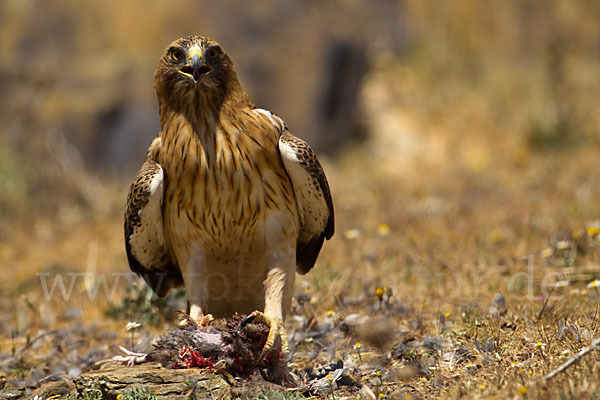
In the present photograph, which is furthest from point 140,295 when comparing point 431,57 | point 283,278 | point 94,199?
point 431,57

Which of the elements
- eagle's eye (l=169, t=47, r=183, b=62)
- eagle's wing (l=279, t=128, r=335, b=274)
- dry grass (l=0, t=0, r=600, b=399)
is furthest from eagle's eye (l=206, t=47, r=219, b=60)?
dry grass (l=0, t=0, r=600, b=399)

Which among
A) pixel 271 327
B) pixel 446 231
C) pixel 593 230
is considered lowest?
pixel 446 231

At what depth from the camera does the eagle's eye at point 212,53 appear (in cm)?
358

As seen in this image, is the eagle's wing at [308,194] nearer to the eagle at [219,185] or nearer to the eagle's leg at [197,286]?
the eagle at [219,185]

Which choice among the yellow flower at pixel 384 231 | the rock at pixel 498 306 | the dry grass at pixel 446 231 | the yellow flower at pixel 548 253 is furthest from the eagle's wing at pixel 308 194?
the yellow flower at pixel 548 253

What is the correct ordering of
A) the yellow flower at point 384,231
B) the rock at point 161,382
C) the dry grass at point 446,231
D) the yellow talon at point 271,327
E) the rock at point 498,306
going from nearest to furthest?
the rock at point 161,382 < the yellow talon at point 271,327 < the dry grass at point 446,231 < the rock at point 498,306 < the yellow flower at point 384,231

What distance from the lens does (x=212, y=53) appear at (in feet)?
11.8

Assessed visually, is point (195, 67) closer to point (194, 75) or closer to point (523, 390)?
point (194, 75)

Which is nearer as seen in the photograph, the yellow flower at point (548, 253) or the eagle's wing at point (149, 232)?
the eagle's wing at point (149, 232)

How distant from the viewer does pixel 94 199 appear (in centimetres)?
933

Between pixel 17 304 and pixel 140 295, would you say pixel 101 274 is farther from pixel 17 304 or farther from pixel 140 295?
pixel 140 295

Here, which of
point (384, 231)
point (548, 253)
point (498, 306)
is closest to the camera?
point (498, 306)

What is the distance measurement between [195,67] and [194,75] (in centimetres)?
5

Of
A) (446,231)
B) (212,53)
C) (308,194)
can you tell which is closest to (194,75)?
(212,53)
